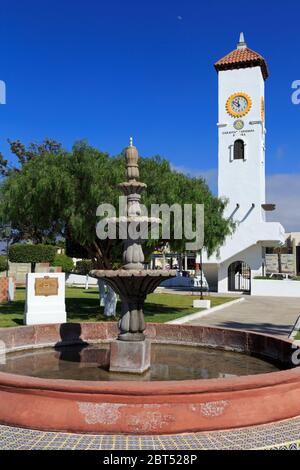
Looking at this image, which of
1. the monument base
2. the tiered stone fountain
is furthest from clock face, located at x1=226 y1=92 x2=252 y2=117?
the monument base

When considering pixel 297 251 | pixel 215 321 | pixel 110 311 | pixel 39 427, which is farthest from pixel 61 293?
pixel 297 251

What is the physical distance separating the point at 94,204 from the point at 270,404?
36.8 feet

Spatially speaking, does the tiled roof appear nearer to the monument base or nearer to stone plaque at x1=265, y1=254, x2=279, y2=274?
stone plaque at x1=265, y1=254, x2=279, y2=274

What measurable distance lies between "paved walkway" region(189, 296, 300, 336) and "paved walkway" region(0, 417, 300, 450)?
9.98 meters

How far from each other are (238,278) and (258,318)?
20807 millimetres

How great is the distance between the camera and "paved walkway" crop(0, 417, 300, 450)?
504cm

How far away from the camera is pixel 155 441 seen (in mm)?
5227

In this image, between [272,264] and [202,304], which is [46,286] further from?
[272,264]

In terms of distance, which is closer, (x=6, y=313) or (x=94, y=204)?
(x=94, y=204)

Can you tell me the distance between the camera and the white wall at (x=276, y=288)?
3359 centimetres

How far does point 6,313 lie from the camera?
→ 736 inches

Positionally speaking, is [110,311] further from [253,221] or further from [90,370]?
[253,221]

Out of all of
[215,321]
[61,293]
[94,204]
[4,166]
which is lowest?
[215,321]

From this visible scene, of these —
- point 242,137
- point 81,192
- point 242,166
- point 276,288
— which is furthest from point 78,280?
point 81,192
